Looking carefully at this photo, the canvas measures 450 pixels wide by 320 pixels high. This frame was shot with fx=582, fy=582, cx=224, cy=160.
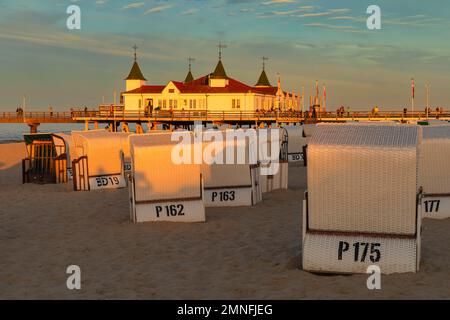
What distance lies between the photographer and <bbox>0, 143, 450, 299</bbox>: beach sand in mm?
8133

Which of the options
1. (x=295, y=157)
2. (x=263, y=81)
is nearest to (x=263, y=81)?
(x=263, y=81)

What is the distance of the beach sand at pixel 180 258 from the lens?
813cm

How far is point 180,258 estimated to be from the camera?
1016 centimetres

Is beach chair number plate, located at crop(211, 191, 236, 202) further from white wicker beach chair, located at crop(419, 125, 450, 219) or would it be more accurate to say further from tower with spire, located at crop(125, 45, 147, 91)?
tower with spire, located at crop(125, 45, 147, 91)

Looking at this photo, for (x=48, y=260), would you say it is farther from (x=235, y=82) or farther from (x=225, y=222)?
(x=235, y=82)

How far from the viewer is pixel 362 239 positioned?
8828mm

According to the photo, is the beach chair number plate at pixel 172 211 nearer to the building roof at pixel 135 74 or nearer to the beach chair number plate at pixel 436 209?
the beach chair number plate at pixel 436 209

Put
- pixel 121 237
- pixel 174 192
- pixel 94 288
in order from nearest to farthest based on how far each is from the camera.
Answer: pixel 94 288
pixel 121 237
pixel 174 192

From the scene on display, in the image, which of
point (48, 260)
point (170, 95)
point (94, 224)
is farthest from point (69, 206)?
point (170, 95)

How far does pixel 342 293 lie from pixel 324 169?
6.30 feet

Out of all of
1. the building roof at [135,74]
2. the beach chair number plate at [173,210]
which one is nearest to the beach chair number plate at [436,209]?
the beach chair number plate at [173,210]

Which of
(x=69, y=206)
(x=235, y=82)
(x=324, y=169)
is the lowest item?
(x=69, y=206)

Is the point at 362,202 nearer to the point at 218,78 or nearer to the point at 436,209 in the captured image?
the point at 436,209

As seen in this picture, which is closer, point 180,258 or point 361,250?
point 361,250
